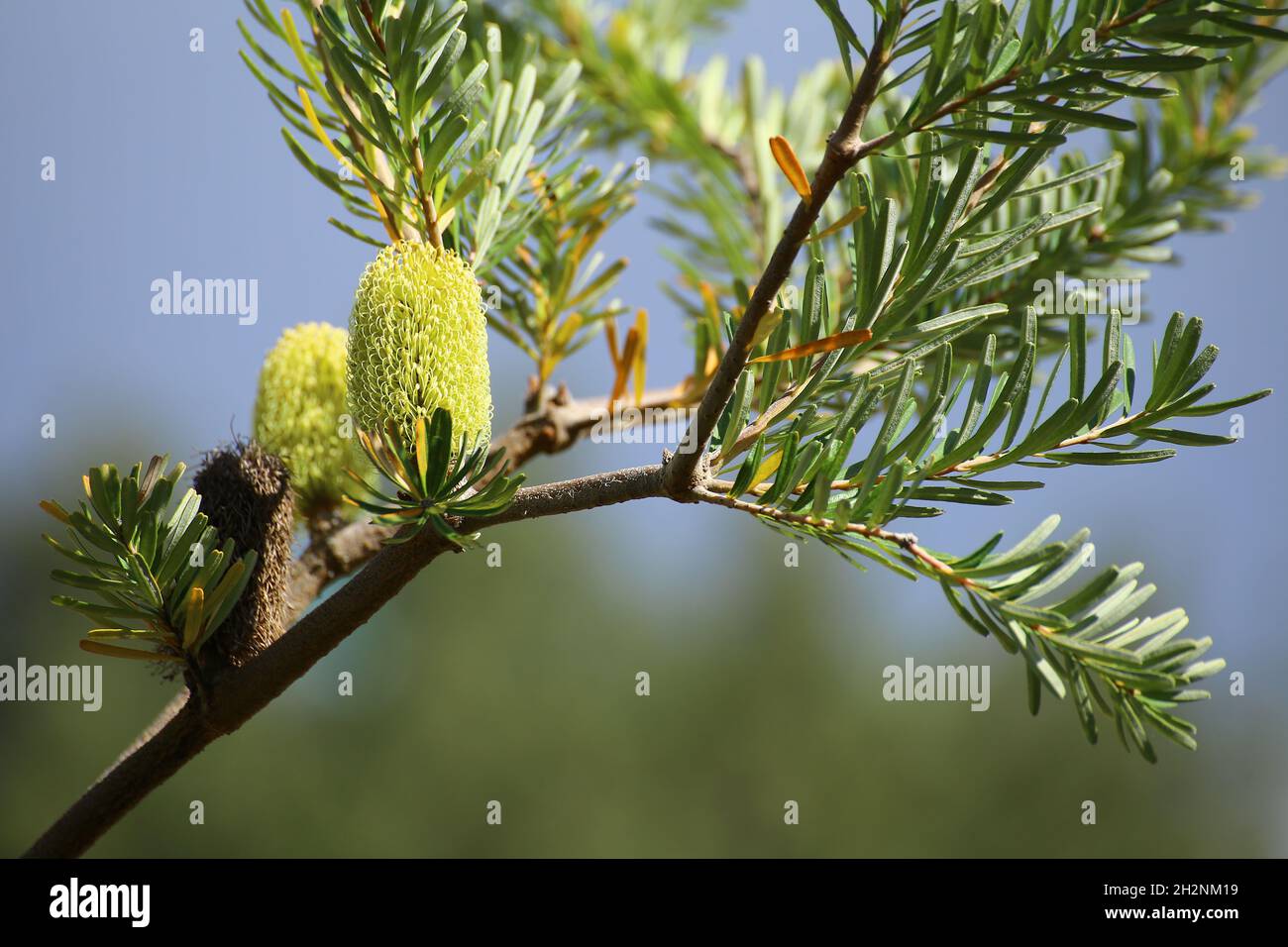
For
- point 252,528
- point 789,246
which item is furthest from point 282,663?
point 789,246

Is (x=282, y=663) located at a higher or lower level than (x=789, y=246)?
lower

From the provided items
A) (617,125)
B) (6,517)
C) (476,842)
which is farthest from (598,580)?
(617,125)

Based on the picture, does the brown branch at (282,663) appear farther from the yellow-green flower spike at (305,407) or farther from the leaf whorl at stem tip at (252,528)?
the yellow-green flower spike at (305,407)

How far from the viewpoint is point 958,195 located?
342mm

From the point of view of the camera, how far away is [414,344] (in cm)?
39

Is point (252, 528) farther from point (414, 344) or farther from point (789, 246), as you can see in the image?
point (789, 246)

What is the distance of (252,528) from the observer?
446 millimetres

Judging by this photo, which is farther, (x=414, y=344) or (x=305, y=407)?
(x=305, y=407)

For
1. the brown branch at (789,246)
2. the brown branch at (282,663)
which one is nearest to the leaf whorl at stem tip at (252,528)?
the brown branch at (282,663)

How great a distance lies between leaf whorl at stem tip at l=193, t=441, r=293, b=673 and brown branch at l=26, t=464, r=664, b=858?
0.05ft

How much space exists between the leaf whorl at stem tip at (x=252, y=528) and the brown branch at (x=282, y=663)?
0.05 ft

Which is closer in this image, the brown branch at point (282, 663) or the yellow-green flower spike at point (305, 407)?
the brown branch at point (282, 663)

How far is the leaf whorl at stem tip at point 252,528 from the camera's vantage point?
431 mm

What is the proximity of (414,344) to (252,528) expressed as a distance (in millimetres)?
121
